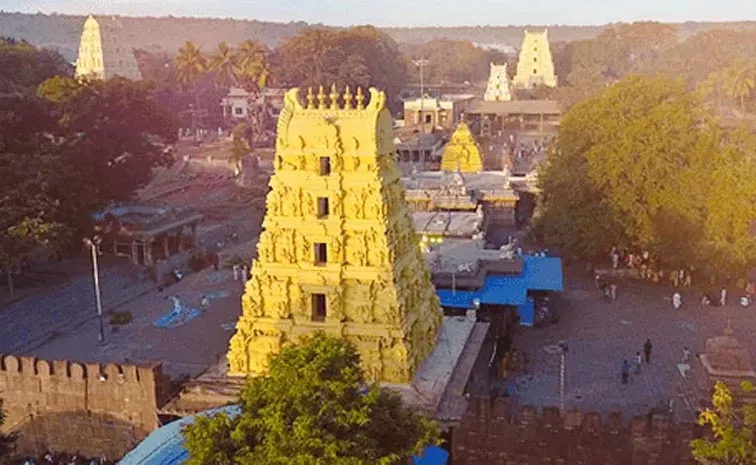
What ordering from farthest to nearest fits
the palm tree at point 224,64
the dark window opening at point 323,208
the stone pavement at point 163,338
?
the palm tree at point 224,64
the stone pavement at point 163,338
the dark window opening at point 323,208

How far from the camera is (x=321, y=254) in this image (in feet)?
60.0

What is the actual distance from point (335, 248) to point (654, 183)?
16007 mm

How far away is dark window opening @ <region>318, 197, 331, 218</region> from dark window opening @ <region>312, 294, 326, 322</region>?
5.75 feet

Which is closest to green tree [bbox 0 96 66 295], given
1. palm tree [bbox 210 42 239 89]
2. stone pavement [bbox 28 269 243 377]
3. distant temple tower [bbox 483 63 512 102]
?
stone pavement [bbox 28 269 243 377]

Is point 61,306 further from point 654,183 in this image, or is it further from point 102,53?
point 102,53

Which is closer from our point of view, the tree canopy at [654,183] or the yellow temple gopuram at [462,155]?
the tree canopy at [654,183]

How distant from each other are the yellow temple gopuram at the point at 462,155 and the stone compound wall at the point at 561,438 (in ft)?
92.9

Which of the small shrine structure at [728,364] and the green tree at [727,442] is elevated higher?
the green tree at [727,442]

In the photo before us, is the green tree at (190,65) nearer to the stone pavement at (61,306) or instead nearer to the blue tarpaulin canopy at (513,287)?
the stone pavement at (61,306)

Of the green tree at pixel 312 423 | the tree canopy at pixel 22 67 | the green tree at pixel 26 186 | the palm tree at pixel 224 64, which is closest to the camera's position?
the green tree at pixel 312 423

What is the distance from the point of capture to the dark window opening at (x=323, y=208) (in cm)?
1816

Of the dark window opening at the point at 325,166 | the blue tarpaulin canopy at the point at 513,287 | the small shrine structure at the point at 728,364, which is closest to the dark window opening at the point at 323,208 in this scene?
the dark window opening at the point at 325,166

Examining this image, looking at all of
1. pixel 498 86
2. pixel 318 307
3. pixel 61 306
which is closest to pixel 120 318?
pixel 61 306

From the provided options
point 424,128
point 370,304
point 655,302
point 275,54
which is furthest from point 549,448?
point 275,54
